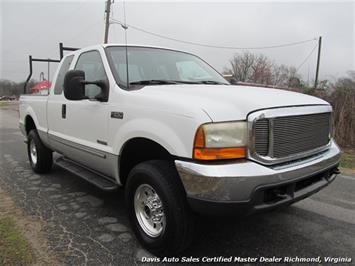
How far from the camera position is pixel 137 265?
9.11 feet

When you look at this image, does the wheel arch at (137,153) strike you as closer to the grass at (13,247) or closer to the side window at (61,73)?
the grass at (13,247)

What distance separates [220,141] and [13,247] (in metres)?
2.19

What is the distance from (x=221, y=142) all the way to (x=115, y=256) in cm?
144

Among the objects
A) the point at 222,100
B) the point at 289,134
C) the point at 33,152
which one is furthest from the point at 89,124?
the point at 33,152

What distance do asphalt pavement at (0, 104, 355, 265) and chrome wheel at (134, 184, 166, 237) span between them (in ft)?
0.75

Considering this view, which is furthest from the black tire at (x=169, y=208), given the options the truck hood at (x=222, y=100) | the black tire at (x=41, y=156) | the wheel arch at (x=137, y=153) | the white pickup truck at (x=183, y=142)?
the black tire at (x=41, y=156)

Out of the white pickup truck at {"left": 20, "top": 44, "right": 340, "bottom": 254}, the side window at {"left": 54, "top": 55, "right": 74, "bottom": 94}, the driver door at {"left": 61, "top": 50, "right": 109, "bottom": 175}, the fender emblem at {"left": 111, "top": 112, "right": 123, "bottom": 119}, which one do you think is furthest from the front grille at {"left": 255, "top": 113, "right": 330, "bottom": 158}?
the side window at {"left": 54, "top": 55, "right": 74, "bottom": 94}

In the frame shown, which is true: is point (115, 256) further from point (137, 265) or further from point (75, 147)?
point (75, 147)

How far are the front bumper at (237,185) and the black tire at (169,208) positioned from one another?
0.55ft

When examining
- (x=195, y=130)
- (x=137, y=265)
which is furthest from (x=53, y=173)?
(x=195, y=130)

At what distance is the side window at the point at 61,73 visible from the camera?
466 centimetres

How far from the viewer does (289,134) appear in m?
2.68

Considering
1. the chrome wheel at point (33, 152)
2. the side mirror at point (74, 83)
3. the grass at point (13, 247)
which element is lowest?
the grass at point (13, 247)

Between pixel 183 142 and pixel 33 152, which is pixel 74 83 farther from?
pixel 33 152
